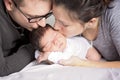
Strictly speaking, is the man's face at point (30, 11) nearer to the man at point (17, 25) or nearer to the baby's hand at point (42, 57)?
the man at point (17, 25)

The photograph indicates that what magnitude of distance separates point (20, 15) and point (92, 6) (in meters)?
0.37

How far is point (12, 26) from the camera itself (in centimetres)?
146

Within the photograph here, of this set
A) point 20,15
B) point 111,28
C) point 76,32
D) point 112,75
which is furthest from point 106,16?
point 20,15

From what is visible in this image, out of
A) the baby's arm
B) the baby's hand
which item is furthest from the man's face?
the baby's arm

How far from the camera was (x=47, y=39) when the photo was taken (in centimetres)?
137

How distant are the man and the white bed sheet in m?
0.08

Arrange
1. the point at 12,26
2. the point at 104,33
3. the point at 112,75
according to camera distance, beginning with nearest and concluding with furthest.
Answer: the point at 112,75
the point at 104,33
the point at 12,26

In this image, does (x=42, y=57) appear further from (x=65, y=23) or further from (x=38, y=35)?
(x=65, y=23)

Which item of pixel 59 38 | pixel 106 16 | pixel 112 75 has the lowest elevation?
pixel 112 75

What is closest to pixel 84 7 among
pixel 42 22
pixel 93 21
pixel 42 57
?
pixel 93 21

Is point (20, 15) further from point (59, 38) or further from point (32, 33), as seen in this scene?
point (59, 38)

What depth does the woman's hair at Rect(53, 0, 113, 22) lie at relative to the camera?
4.05ft

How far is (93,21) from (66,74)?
0.30m

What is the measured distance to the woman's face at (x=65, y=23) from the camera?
1276 mm
